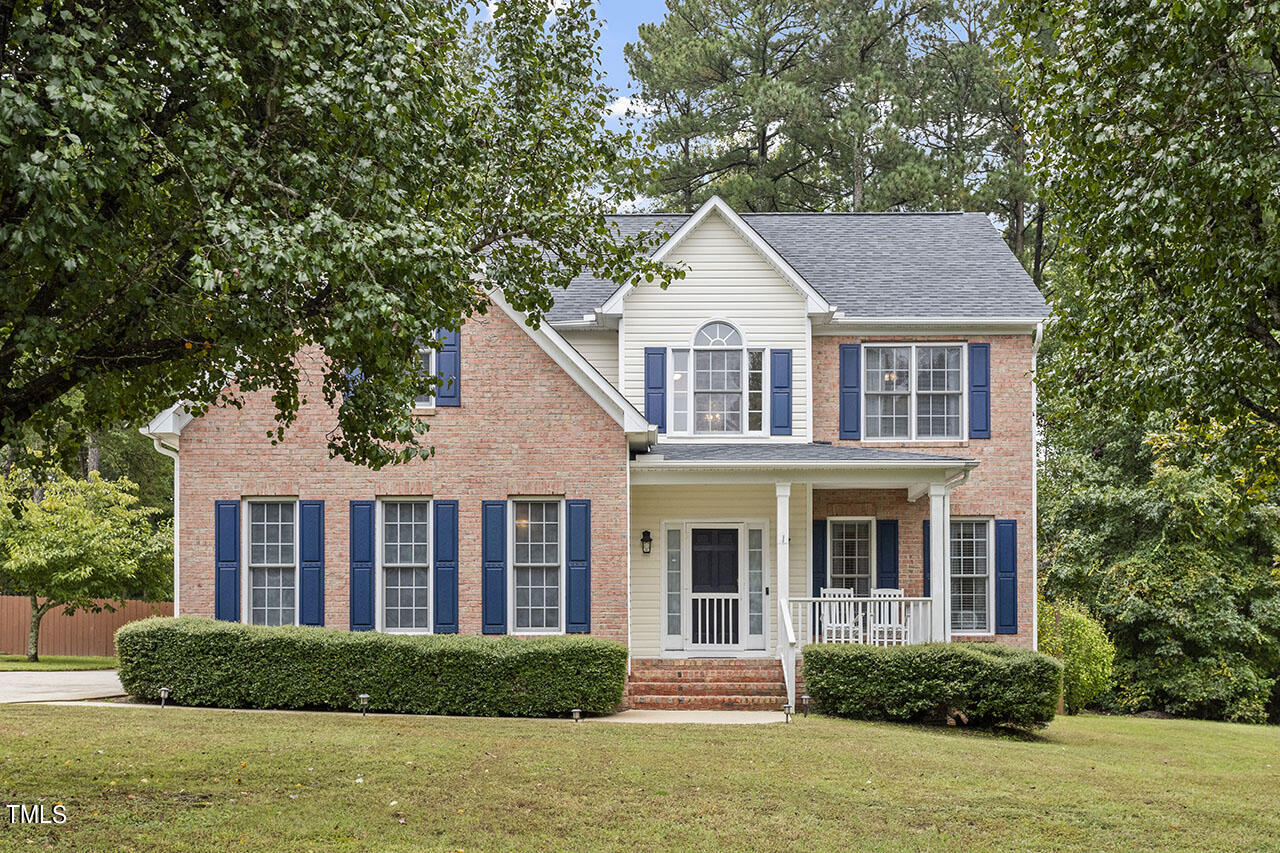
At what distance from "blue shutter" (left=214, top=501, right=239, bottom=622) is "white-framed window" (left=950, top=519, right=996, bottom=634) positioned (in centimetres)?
1092

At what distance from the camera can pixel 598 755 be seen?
11703 mm

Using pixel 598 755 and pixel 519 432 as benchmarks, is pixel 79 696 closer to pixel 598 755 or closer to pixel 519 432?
pixel 519 432

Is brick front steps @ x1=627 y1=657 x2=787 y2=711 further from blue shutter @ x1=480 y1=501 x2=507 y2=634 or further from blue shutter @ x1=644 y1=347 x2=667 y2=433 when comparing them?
blue shutter @ x1=644 y1=347 x2=667 y2=433

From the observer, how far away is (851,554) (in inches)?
760

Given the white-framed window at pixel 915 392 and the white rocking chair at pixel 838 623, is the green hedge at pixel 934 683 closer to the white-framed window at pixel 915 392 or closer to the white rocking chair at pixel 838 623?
the white rocking chair at pixel 838 623

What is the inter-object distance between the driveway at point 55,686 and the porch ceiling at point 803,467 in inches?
320

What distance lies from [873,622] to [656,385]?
16.8 feet

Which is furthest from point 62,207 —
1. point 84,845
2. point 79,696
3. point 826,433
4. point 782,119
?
point 782,119

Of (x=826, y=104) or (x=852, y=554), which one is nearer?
(x=852, y=554)

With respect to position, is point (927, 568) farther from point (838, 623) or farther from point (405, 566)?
point (405, 566)

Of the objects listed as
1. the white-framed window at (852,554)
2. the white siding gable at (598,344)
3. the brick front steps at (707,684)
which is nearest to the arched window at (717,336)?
the white siding gable at (598,344)

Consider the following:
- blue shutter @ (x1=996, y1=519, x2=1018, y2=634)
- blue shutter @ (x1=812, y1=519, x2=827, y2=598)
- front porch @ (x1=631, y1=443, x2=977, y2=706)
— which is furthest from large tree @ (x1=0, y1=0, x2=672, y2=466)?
blue shutter @ (x1=996, y1=519, x2=1018, y2=634)

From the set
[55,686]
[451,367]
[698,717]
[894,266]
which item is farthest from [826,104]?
[55,686]

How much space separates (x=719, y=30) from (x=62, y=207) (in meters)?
31.3
